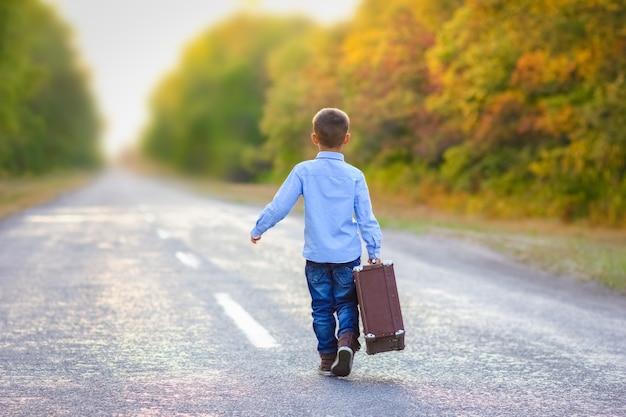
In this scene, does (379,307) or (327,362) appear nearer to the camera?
(379,307)

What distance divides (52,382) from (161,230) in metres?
12.9

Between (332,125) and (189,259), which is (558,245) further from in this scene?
(332,125)

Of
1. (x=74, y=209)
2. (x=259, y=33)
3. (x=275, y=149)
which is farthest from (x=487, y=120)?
(x=259, y=33)

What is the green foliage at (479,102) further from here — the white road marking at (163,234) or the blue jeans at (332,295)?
the blue jeans at (332,295)

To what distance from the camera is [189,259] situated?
41.2 feet

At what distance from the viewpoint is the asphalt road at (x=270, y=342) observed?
479 centimetres

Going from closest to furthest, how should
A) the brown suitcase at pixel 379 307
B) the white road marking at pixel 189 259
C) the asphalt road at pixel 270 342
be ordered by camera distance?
1. the asphalt road at pixel 270 342
2. the brown suitcase at pixel 379 307
3. the white road marking at pixel 189 259

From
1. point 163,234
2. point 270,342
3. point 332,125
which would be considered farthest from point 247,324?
point 163,234

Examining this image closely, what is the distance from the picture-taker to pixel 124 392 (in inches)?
196

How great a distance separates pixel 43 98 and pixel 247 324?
77.3 meters

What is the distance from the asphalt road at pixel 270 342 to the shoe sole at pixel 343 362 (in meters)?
0.08

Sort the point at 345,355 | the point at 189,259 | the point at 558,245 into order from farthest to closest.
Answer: the point at 558,245, the point at 189,259, the point at 345,355

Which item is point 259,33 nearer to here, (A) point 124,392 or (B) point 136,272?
(B) point 136,272

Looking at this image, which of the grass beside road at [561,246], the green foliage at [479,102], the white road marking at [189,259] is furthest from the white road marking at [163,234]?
the green foliage at [479,102]
